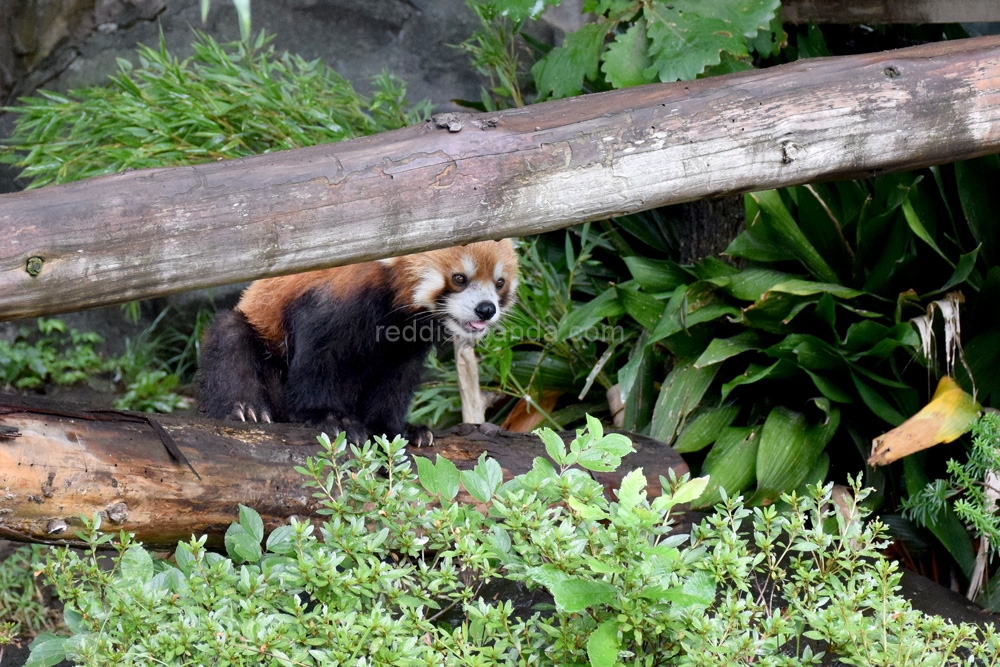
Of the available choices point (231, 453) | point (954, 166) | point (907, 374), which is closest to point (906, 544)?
point (907, 374)

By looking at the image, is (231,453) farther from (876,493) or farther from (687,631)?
(876,493)

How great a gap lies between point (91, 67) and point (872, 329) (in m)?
4.25

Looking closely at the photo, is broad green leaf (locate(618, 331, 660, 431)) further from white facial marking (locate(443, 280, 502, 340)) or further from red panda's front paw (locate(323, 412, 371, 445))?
red panda's front paw (locate(323, 412, 371, 445))

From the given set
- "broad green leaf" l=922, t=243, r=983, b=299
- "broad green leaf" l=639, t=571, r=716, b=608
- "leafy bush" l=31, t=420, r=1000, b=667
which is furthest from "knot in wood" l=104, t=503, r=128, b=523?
"broad green leaf" l=922, t=243, r=983, b=299

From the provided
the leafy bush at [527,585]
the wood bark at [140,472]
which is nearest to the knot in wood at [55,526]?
the wood bark at [140,472]

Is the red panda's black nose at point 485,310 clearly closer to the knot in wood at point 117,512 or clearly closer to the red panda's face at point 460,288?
the red panda's face at point 460,288

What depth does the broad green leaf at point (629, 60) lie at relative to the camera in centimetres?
277

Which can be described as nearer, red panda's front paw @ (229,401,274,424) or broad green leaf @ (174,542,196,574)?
broad green leaf @ (174,542,196,574)

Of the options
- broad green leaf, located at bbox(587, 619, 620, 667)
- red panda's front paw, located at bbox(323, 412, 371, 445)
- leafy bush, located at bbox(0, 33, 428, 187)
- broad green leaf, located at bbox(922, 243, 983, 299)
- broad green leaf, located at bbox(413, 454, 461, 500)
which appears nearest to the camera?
broad green leaf, located at bbox(587, 619, 620, 667)

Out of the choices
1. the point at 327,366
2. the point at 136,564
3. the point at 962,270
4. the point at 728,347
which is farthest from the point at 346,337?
the point at 962,270

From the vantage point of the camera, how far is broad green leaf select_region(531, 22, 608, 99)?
9.73ft

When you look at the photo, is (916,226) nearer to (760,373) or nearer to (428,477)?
(760,373)

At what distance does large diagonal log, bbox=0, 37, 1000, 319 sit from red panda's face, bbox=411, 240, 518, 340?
0.92 meters

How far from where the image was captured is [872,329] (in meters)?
3.07
